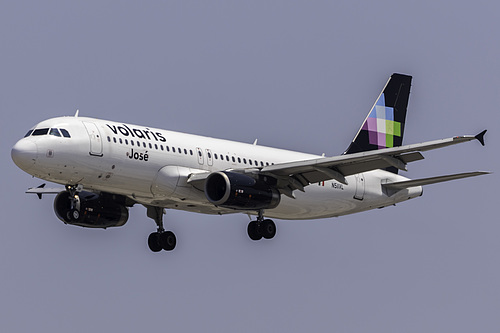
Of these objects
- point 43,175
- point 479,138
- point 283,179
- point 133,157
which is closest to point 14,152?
point 43,175

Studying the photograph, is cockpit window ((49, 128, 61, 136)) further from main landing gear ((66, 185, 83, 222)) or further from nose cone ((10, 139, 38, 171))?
main landing gear ((66, 185, 83, 222))

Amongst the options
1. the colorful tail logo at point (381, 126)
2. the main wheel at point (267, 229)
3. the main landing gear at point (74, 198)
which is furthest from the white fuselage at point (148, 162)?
the colorful tail logo at point (381, 126)

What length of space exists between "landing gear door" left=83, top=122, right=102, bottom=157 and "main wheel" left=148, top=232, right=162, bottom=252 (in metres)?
9.21

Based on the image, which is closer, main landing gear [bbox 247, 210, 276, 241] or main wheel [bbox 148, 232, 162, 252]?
main landing gear [bbox 247, 210, 276, 241]

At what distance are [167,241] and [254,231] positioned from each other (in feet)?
16.8

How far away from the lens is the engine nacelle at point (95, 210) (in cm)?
4950

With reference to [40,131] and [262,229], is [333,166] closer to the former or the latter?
[262,229]

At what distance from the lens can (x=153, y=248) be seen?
52469 mm

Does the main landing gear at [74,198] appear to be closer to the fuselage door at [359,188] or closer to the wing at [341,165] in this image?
the wing at [341,165]

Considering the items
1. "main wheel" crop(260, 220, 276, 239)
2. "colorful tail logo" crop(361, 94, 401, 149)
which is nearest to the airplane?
"main wheel" crop(260, 220, 276, 239)

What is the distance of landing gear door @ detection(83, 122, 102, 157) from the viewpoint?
145 ft

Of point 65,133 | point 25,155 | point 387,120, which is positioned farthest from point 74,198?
point 387,120

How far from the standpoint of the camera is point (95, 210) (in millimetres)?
50250

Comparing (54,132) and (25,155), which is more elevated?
(54,132)
